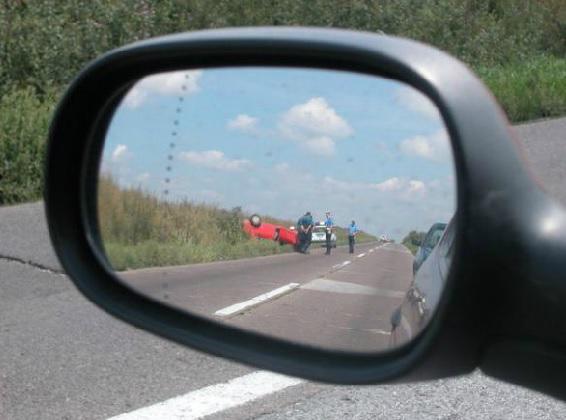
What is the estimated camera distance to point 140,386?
5.29m

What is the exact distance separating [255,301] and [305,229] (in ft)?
1.54

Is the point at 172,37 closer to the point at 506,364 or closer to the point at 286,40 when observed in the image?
the point at 286,40

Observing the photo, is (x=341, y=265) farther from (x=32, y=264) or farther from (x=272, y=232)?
(x=32, y=264)

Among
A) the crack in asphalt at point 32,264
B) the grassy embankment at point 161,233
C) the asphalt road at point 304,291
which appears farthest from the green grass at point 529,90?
the asphalt road at point 304,291

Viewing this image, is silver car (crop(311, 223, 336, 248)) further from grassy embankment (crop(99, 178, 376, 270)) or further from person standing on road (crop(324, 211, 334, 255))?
grassy embankment (crop(99, 178, 376, 270))

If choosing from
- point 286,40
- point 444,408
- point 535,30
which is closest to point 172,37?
point 286,40

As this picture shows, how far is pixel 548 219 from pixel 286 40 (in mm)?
465

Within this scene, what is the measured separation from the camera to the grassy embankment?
2.11m

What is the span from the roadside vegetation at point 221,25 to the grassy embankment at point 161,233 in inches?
341

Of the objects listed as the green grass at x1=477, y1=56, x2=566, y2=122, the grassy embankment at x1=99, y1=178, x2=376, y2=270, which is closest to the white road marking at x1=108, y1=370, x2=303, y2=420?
the grassy embankment at x1=99, y1=178, x2=376, y2=270

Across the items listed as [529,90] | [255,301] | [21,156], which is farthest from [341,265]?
[529,90]

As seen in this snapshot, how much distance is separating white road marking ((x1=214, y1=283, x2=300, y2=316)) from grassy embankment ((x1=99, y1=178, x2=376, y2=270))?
68mm

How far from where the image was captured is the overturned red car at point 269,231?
6.19 ft

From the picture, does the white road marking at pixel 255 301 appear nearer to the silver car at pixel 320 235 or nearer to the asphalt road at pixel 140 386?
the silver car at pixel 320 235
